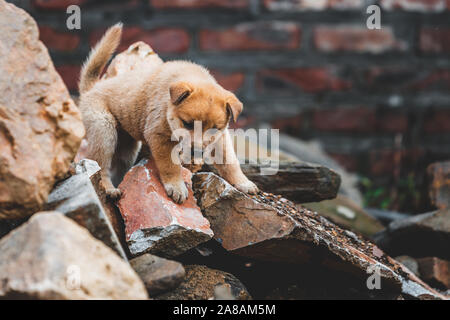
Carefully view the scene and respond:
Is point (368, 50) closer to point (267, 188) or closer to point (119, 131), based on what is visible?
point (267, 188)

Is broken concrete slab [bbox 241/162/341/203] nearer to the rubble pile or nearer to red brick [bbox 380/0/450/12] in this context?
the rubble pile

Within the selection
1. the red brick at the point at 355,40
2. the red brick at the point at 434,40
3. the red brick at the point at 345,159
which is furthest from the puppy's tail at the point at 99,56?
the red brick at the point at 434,40

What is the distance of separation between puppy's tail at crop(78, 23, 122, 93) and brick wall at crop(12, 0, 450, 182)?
2.17 feet

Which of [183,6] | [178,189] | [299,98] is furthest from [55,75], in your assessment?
[299,98]

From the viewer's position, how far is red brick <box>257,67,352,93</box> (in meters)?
3.18

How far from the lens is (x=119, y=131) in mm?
2301

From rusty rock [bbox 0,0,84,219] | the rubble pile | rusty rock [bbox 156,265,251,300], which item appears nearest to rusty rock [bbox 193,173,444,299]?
the rubble pile

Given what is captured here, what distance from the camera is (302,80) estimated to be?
322cm

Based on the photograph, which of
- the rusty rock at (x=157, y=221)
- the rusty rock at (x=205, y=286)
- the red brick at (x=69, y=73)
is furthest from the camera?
the red brick at (x=69, y=73)

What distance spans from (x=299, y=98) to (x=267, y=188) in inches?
49.8

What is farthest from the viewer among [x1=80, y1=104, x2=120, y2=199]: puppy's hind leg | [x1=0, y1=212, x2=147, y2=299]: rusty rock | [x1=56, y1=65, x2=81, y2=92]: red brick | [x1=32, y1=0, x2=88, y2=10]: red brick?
[x1=56, y1=65, x2=81, y2=92]: red brick

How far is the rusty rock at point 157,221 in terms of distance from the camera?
5.23 feet

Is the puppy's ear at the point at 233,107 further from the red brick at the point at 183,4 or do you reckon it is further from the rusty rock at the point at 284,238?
the red brick at the point at 183,4

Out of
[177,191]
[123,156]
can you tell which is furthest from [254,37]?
[177,191]
